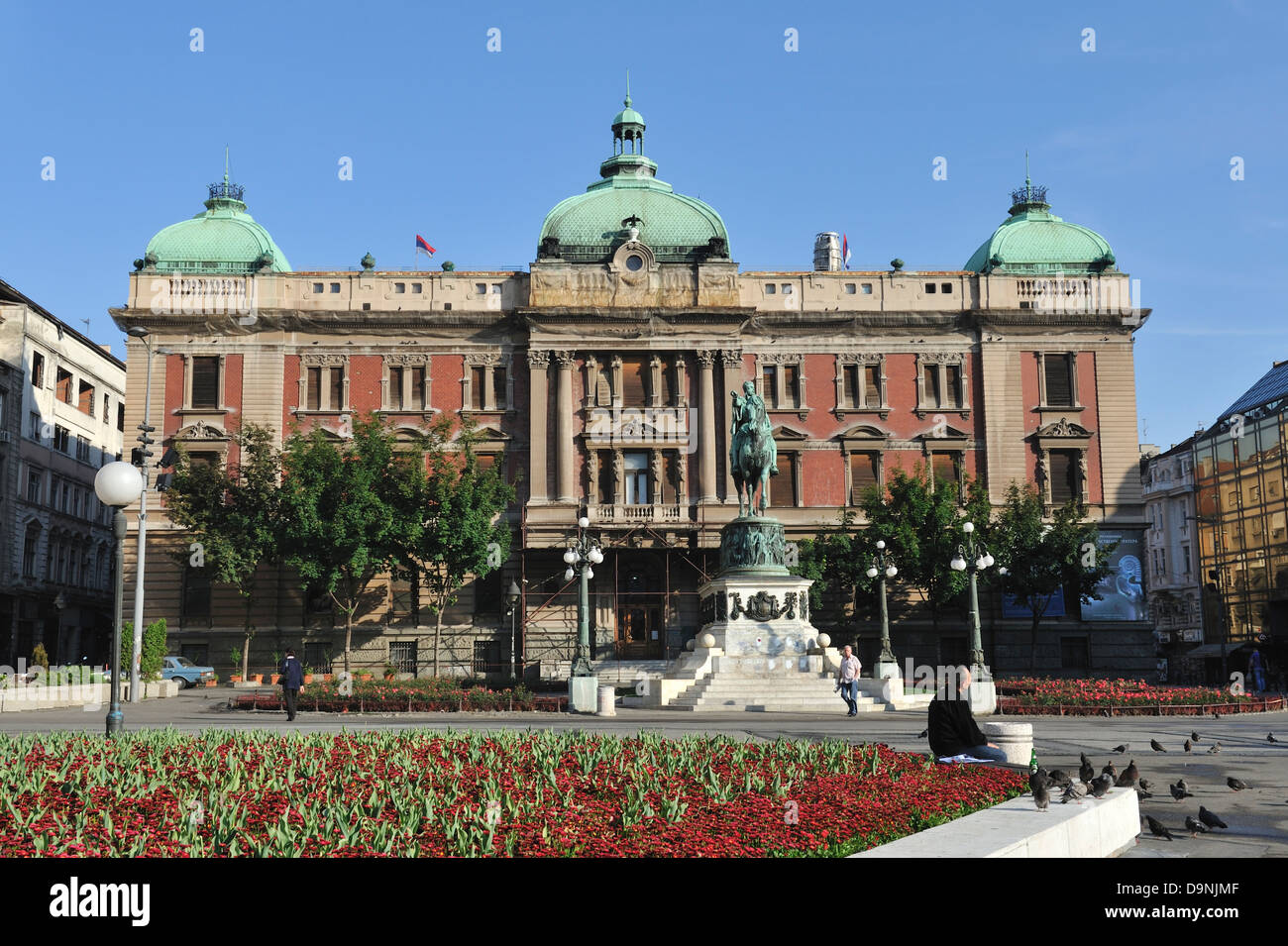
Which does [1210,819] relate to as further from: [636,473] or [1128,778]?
[636,473]

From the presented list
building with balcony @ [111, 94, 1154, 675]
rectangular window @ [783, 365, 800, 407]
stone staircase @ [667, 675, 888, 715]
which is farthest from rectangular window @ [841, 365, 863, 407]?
stone staircase @ [667, 675, 888, 715]

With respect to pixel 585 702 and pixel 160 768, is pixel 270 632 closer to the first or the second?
pixel 585 702

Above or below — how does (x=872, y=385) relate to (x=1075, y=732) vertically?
above

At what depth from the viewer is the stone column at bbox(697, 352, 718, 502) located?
2154 inches

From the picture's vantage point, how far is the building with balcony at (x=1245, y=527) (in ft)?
203

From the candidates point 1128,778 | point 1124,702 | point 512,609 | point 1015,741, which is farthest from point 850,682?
point 512,609

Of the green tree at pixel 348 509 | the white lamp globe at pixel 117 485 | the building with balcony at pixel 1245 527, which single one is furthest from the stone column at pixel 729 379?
the white lamp globe at pixel 117 485

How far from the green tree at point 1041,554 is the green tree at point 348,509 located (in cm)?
2447

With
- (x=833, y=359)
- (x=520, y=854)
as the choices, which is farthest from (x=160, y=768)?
(x=833, y=359)

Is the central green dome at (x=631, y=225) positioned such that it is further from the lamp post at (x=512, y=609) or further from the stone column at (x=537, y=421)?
the lamp post at (x=512, y=609)

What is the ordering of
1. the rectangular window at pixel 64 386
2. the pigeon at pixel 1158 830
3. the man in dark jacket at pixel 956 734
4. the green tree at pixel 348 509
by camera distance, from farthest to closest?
the rectangular window at pixel 64 386 < the green tree at pixel 348 509 < the man in dark jacket at pixel 956 734 < the pigeon at pixel 1158 830

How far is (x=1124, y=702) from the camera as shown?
105 feet

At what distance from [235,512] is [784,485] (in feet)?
80.7
